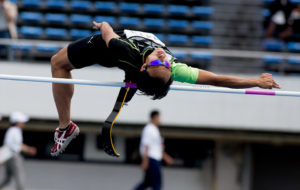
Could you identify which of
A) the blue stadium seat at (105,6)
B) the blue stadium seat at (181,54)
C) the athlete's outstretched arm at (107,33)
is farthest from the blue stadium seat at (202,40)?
the athlete's outstretched arm at (107,33)

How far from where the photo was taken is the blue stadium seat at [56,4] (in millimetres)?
11078

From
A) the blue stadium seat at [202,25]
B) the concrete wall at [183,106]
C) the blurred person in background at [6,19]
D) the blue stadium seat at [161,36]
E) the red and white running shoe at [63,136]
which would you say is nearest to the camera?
the red and white running shoe at [63,136]

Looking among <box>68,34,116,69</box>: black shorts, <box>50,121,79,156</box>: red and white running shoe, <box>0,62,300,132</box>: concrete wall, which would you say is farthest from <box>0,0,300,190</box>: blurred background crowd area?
<box>68,34,116,69</box>: black shorts

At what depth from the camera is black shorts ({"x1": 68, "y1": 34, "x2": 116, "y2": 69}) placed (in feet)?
15.8

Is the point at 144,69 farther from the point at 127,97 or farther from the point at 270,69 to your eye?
the point at 270,69

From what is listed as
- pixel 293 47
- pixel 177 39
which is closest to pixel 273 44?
pixel 293 47

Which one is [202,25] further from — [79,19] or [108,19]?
[79,19]

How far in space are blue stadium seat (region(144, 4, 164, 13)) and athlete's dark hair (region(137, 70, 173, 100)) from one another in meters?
6.62

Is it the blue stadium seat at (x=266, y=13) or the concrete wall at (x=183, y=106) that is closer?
the concrete wall at (x=183, y=106)

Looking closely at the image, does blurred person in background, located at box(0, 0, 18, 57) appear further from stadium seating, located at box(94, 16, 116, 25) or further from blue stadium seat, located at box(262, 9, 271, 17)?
blue stadium seat, located at box(262, 9, 271, 17)

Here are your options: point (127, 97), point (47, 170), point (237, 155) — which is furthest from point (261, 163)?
point (127, 97)

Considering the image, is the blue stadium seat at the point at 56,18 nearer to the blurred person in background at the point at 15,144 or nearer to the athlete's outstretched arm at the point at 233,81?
the blurred person in background at the point at 15,144

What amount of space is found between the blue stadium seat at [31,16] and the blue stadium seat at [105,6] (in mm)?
1144

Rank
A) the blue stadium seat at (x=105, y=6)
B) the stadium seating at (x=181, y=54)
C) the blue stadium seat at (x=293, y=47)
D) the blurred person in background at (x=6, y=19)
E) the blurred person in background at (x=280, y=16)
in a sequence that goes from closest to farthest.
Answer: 1. the blurred person in background at (x=6, y=19)
2. the stadium seating at (x=181, y=54)
3. the blurred person in background at (x=280, y=16)
4. the blue stadium seat at (x=293, y=47)
5. the blue stadium seat at (x=105, y=6)
